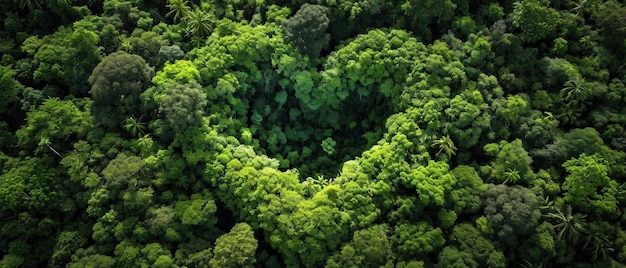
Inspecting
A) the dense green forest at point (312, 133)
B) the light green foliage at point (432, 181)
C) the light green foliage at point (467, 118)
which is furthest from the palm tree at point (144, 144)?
the light green foliage at point (467, 118)

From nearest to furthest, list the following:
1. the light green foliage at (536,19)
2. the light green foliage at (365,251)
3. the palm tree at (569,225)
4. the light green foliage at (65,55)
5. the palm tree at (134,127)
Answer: the light green foliage at (365,251), the palm tree at (569,225), the palm tree at (134,127), the light green foliage at (65,55), the light green foliage at (536,19)

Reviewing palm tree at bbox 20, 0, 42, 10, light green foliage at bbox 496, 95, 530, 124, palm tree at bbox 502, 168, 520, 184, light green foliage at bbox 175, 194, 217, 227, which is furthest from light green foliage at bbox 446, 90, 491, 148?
palm tree at bbox 20, 0, 42, 10

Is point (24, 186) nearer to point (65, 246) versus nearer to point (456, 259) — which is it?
point (65, 246)

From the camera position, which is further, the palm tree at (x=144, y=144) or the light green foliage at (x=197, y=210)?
the palm tree at (x=144, y=144)

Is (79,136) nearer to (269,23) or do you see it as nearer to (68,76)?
(68,76)

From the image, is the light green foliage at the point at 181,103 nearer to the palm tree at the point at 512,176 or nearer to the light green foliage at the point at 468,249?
the light green foliage at the point at 468,249

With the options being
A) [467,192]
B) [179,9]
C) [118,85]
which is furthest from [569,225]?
[179,9]

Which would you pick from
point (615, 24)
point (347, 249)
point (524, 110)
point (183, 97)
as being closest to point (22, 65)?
point (183, 97)

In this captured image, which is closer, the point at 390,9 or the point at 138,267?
the point at 138,267
